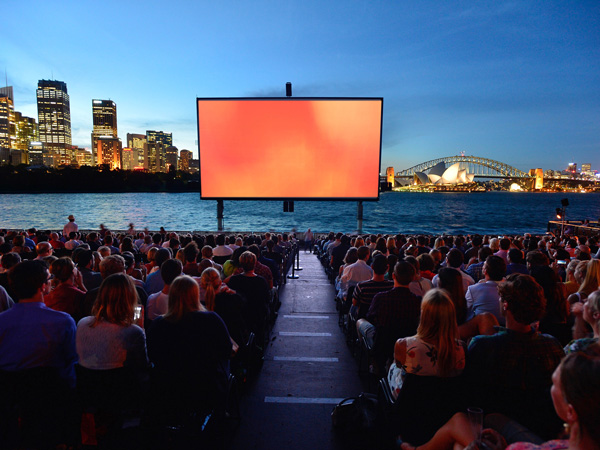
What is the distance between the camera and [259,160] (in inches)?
455

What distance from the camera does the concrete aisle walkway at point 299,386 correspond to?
2854 mm

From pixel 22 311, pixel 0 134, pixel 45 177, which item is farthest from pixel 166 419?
pixel 0 134

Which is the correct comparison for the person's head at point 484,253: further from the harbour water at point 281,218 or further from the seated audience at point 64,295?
the harbour water at point 281,218

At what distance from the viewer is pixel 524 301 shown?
6.81 feet

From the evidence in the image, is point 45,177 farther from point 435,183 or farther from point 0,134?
point 435,183

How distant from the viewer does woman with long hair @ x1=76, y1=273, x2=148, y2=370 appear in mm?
2357

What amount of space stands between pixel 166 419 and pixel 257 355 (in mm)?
1634

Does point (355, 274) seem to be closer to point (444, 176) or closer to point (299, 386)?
point (299, 386)

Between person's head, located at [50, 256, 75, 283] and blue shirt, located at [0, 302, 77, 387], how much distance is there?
0.87 m

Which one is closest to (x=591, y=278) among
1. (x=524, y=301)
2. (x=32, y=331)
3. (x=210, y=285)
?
(x=524, y=301)

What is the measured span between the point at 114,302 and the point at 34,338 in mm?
560

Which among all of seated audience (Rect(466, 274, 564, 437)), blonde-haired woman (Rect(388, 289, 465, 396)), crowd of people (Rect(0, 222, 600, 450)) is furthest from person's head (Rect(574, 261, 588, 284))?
blonde-haired woman (Rect(388, 289, 465, 396))

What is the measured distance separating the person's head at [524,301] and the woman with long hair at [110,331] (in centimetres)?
235

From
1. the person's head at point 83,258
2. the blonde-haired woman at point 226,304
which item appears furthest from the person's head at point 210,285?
the person's head at point 83,258
